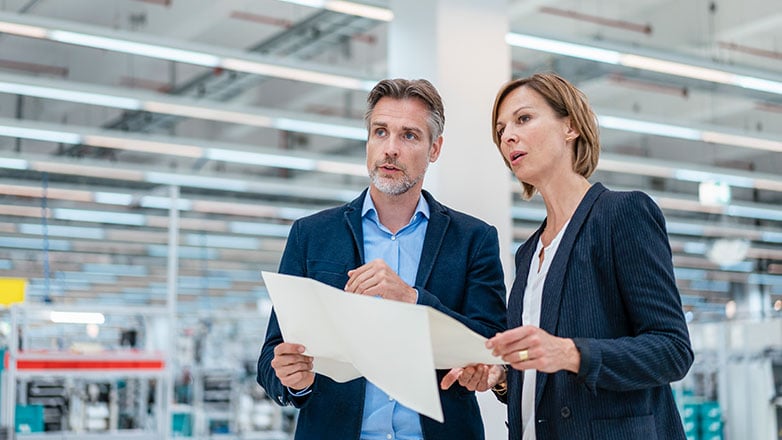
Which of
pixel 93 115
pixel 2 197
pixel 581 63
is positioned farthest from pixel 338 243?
pixel 2 197

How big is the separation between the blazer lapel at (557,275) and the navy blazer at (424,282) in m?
0.18

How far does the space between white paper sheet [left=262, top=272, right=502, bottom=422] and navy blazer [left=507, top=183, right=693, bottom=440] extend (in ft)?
0.66

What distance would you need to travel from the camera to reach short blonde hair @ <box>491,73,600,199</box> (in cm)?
177

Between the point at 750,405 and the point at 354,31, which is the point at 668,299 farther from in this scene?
the point at 750,405

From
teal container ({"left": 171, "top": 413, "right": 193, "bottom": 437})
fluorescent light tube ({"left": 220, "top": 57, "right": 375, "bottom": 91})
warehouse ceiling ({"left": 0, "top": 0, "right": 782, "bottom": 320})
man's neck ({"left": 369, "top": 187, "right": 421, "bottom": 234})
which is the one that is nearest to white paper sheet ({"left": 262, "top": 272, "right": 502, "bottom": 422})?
man's neck ({"left": 369, "top": 187, "right": 421, "bottom": 234})

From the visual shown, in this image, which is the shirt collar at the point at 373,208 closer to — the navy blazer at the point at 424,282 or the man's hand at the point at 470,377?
the navy blazer at the point at 424,282

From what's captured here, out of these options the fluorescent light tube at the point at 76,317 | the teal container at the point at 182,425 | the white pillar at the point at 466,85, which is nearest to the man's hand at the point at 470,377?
the white pillar at the point at 466,85

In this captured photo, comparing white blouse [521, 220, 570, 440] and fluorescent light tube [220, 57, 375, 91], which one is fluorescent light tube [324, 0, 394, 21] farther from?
white blouse [521, 220, 570, 440]

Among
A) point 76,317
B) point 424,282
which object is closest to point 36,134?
point 76,317

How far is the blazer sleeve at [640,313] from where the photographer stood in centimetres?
149

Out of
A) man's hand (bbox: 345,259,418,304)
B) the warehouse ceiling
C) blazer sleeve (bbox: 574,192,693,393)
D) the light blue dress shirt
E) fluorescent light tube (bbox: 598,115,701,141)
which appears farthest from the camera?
fluorescent light tube (bbox: 598,115,701,141)

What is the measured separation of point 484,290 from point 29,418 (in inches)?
273

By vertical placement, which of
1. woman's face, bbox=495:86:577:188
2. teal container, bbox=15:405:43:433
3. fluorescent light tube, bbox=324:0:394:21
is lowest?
teal container, bbox=15:405:43:433

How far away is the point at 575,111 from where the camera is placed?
5.80 feet
